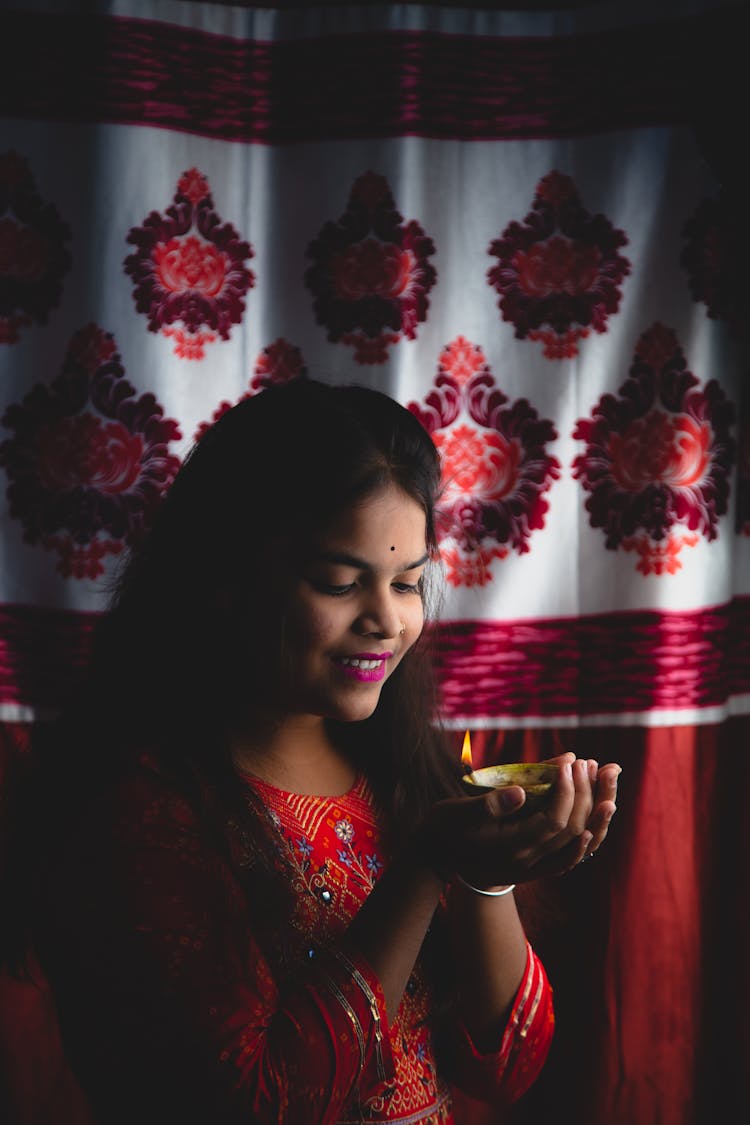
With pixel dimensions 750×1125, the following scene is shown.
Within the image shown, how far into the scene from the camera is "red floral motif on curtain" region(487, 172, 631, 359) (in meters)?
1.80

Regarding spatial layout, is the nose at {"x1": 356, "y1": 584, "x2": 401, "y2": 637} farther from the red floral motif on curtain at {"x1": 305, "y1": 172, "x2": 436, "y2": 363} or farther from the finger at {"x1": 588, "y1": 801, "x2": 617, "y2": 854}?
the red floral motif on curtain at {"x1": 305, "y1": 172, "x2": 436, "y2": 363}

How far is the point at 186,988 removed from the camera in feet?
2.81

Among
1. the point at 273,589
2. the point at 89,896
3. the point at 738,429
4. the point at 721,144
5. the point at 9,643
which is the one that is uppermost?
the point at 721,144

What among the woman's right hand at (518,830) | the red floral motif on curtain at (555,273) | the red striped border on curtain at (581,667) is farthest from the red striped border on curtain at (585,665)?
the woman's right hand at (518,830)

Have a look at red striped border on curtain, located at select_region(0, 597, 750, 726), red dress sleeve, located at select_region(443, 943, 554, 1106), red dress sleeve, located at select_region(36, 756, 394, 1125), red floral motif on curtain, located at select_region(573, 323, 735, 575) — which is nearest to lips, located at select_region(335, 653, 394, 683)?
red dress sleeve, located at select_region(36, 756, 394, 1125)

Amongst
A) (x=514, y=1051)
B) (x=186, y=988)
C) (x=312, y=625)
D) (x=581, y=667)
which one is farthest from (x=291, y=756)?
(x=581, y=667)

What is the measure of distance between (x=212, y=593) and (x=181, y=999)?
1.32ft

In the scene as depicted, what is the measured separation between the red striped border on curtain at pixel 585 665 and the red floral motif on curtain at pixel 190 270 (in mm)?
682

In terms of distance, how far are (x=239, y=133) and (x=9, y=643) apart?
98 centimetres

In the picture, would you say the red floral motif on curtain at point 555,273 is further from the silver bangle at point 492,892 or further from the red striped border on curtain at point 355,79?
the silver bangle at point 492,892

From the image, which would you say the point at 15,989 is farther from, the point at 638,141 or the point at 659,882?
the point at 638,141

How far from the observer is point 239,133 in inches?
70.2

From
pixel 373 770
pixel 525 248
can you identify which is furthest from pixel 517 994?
pixel 525 248

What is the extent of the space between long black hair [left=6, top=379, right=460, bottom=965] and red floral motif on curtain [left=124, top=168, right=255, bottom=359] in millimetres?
715
